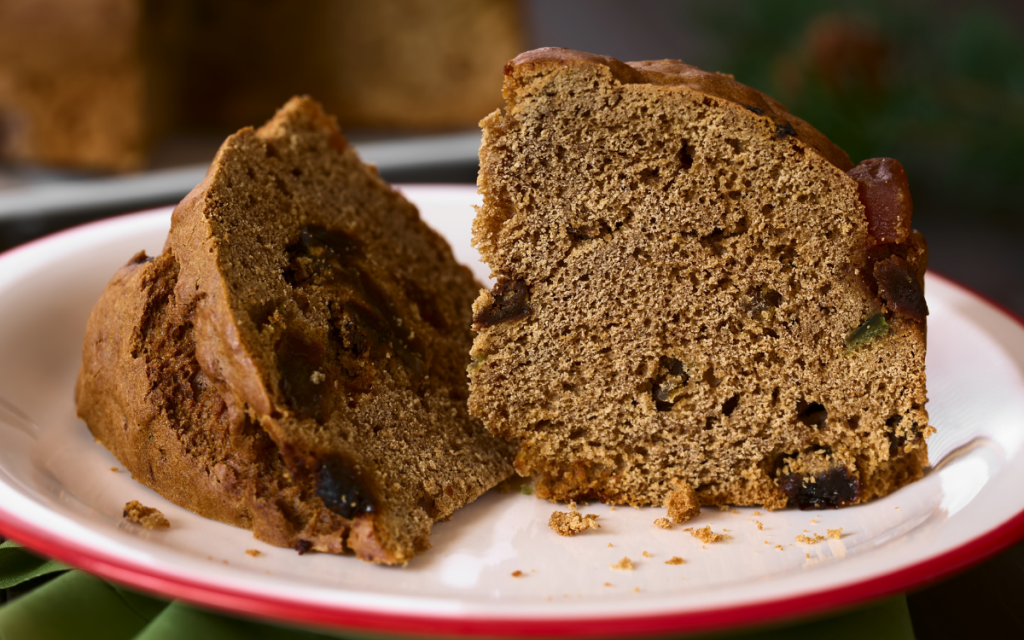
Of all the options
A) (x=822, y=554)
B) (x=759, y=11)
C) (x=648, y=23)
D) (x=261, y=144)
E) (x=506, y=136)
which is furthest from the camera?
(x=648, y=23)

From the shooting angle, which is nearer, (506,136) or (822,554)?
(822,554)

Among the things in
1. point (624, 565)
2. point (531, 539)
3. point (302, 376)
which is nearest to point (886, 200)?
point (624, 565)

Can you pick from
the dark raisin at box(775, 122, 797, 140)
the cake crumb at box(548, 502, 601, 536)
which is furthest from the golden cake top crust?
the cake crumb at box(548, 502, 601, 536)

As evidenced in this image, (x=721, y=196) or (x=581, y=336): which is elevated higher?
(x=721, y=196)

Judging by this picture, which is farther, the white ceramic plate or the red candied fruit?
the red candied fruit

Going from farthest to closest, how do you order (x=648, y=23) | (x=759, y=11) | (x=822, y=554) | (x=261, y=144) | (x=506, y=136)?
(x=648, y=23) → (x=759, y=11) → (x=261, y=144) → (x=506, y=136) → (x=822, y=554)

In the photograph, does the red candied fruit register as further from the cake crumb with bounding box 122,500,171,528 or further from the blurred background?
the blurred background

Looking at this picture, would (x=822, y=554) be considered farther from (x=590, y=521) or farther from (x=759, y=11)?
→ (x=759, y=11)

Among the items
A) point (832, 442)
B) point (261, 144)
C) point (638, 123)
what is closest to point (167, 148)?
point (261, 144)
